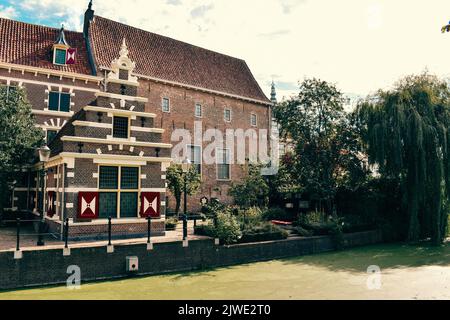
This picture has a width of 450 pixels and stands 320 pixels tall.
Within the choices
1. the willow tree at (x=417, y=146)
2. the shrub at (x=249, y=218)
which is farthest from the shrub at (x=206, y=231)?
the willow tree at (x=417, y=146)

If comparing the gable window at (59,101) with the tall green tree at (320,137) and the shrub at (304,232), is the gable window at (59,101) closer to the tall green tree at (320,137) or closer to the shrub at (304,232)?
the tall green tree at (320,137)

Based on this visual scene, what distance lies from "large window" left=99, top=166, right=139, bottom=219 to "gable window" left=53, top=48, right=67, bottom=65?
471 inches

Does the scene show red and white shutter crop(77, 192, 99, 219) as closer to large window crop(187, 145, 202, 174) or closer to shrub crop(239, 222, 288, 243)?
shrub crop(239, 222, 288, 243)

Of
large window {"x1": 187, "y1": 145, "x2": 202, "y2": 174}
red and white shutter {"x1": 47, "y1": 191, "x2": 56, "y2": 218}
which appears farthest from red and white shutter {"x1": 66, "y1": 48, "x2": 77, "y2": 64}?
red and white shutter {"x1": 47, "y1": 191, "x2": 56, "y2": 218}

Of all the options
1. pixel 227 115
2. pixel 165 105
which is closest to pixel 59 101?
pixel 165 105

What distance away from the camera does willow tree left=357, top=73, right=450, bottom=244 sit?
57.3 feet

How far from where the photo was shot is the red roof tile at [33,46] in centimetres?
2075

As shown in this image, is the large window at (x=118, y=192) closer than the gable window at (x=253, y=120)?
Yes

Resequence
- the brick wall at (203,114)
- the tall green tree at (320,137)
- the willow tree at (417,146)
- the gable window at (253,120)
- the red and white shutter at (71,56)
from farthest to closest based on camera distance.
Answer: the gable window at (253,120), the brick wall at (203,114), the red and white shutter at (71,56), the tall green tree at (320,137), the willow tree at (417,146)

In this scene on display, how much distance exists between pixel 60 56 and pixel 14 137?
7.62 m

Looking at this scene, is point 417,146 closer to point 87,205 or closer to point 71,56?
point 87,205

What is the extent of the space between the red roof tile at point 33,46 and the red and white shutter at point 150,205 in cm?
1233
